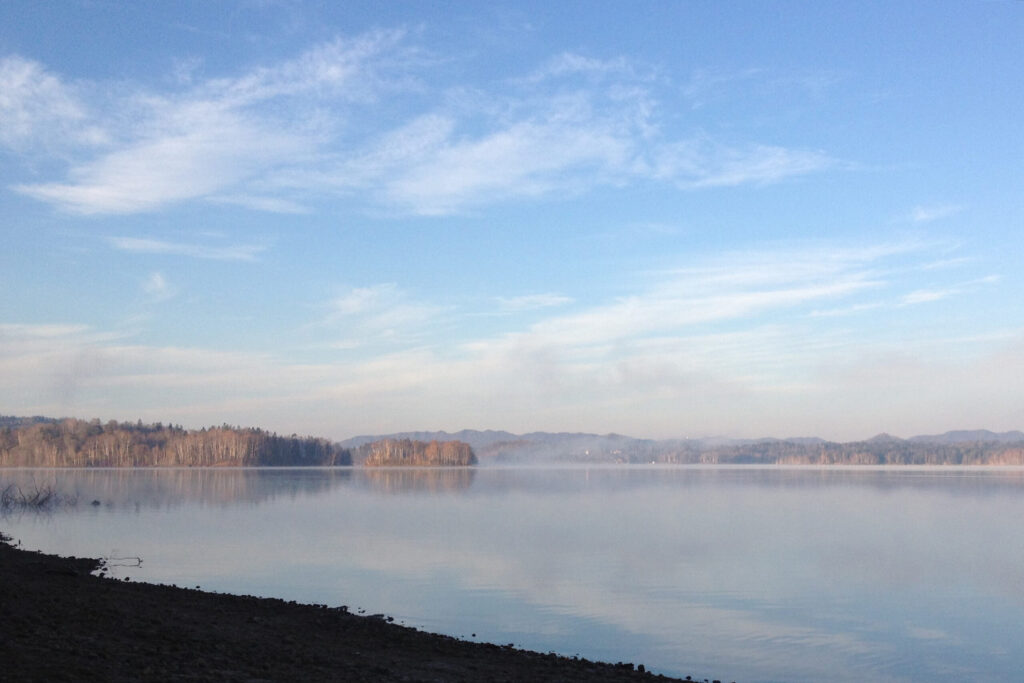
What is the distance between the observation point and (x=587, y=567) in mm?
25562

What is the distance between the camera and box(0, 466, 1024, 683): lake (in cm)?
1616

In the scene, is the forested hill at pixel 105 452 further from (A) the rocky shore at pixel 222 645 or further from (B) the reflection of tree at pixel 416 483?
(A) the rocky shore at pixel 222 645

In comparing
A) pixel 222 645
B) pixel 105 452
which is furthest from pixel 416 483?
pixel 105 452

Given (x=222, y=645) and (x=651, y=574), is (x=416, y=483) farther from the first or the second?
(x=222, y=645)

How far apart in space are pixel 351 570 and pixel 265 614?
802cm

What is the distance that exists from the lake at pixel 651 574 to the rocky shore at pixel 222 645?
197 centimetres

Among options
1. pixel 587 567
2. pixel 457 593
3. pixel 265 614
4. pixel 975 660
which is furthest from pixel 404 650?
pixel 587 567

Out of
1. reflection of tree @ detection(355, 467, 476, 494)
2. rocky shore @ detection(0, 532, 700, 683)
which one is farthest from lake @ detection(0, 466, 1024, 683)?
reflection of tree @ detection(355, 467, 476, 494)

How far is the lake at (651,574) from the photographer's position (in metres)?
16.2

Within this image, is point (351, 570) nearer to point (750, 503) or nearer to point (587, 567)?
point (587, 567)

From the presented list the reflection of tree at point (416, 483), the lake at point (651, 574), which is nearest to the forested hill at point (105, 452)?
the reflection of tree at point (416, 483)

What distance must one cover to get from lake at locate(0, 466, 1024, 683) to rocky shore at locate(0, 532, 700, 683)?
197 cm

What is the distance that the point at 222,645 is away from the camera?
13148 mm

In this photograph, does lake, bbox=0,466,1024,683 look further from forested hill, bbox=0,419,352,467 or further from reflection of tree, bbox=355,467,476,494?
forested hill, bbox=0,419,352,467
